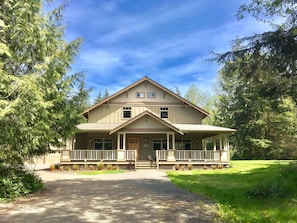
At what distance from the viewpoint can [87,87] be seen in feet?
38.9

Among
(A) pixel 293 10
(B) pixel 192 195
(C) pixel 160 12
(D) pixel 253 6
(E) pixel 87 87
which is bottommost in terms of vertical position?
(B) pixel 192 195

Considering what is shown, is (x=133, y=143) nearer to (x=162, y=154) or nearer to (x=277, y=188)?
(x=162, y=154)

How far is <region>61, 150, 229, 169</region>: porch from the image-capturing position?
20594mm

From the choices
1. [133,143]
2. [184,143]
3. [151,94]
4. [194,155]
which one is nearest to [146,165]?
[133,143]

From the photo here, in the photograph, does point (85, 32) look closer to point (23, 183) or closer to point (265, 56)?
point (23, 183)

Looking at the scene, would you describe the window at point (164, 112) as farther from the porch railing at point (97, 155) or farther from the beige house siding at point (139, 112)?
the porch railing at point (97, 155)

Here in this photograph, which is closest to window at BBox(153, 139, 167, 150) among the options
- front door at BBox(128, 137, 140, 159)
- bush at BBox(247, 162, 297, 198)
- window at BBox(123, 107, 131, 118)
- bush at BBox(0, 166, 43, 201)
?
front door at BBox(128, 137, 140, 159)

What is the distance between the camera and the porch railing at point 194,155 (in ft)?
68.8

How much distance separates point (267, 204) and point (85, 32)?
8.93 metres

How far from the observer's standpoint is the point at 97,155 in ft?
68.8

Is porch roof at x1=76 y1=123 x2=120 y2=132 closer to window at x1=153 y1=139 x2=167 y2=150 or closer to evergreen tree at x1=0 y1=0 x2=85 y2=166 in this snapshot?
window at x1=153 y1=139 x2=167 y2=150

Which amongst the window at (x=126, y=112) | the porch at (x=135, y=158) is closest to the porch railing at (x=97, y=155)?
the porch at (x=135, y=158)

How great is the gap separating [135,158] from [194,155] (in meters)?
4.58

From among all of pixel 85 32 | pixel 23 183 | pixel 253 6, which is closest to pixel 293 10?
pixel 253 6
